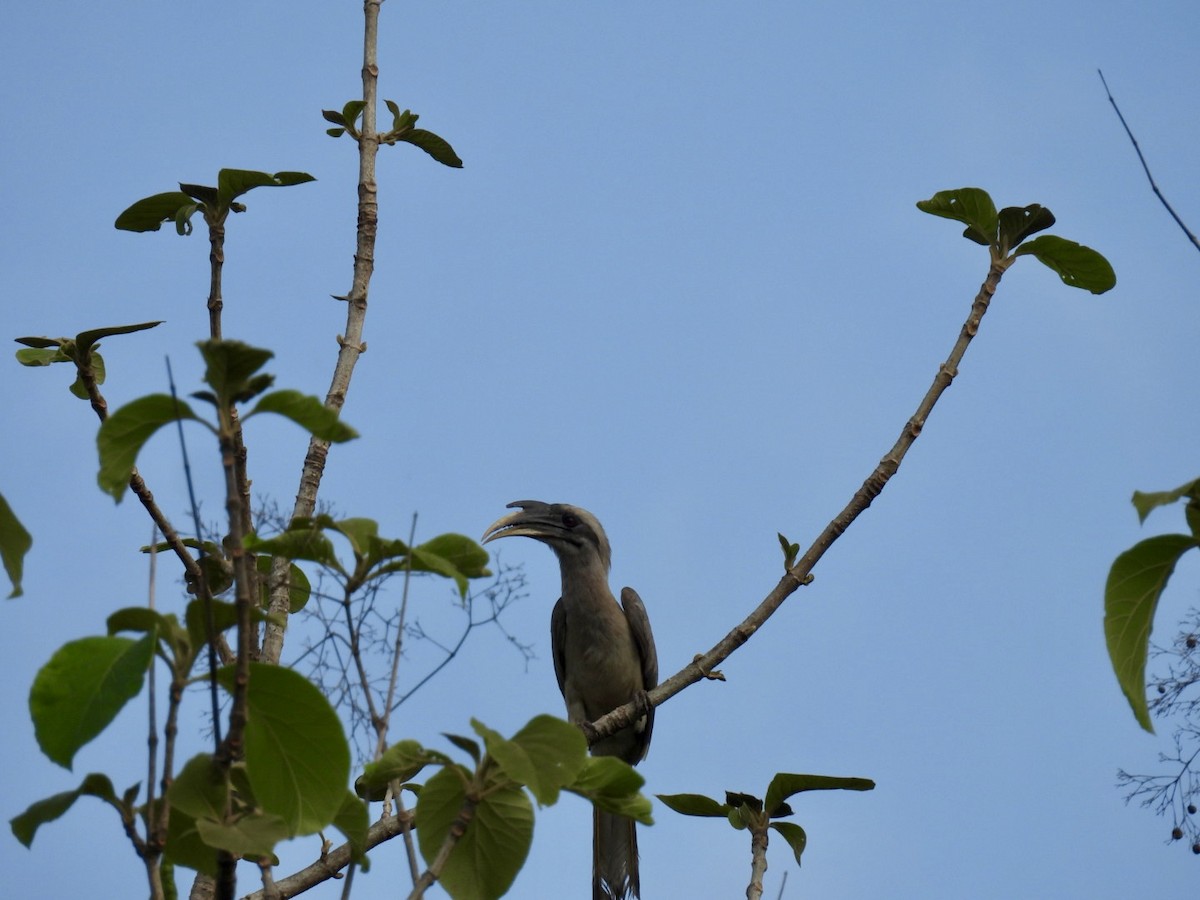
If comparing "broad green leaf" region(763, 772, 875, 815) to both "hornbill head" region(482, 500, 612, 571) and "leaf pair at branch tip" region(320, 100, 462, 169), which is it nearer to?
"leaf pair at branch tip" region(320, 100, 462, 169)

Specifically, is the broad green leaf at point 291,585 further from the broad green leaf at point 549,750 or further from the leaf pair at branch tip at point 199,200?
the leaf pair at branch tip at point 199,200

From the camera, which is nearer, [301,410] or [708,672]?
[301,410]

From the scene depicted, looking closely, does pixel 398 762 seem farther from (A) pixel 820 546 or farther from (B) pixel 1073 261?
(B) pixel 1073 261

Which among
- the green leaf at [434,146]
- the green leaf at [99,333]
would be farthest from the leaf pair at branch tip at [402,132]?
the green leaf at [99,333]

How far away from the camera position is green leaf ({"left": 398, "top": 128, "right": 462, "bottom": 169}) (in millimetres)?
4574

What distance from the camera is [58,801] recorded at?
80.5 inches

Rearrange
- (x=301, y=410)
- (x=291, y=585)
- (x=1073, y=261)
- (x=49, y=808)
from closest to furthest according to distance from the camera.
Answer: (x=301, y=410), (x=49, y=808), (x=291, y=585), (x=1073, y=261)

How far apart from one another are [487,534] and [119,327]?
170 inches

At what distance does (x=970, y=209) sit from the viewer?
4133 millimetres

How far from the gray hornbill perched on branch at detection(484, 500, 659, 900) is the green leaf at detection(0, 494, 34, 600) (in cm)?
592

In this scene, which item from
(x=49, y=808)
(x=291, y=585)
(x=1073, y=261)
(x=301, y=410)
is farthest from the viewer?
(x=1073, y=261)

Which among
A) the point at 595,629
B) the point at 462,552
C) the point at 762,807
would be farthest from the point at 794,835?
the point at 595,629

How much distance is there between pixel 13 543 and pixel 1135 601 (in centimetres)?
188

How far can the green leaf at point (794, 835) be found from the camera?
11.5 ft
